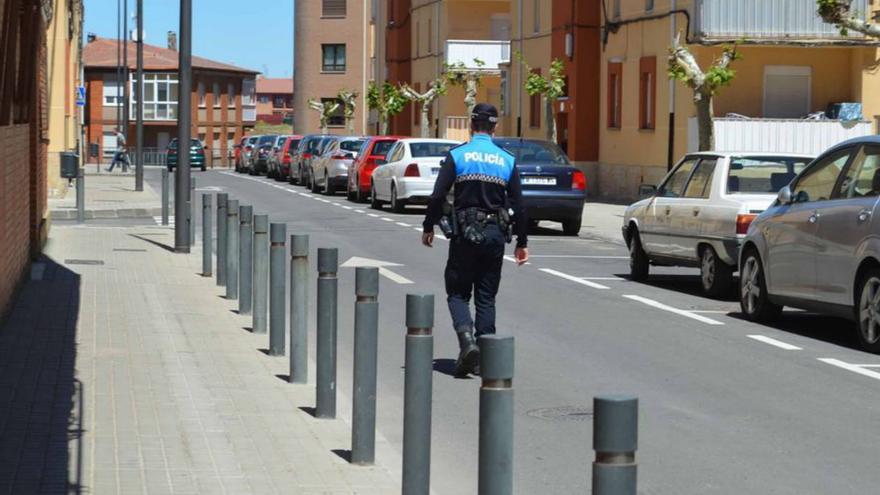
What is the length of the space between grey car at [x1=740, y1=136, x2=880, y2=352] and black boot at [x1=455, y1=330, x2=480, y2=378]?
3327 millimetres

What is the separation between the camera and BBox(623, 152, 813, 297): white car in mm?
17156

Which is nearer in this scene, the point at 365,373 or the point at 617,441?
the point at 617,441

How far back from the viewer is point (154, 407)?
9.52 m

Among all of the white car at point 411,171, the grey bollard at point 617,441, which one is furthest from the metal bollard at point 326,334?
the white car at point 411,171

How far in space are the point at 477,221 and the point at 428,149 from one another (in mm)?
24325

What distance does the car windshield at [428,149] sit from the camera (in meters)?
35.3

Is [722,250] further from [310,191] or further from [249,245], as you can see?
[310,191]

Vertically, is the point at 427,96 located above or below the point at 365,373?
above

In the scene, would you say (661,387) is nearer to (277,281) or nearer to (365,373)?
(277,281)

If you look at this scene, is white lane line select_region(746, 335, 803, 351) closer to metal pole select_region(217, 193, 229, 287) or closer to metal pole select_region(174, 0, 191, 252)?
metal pole select_region(217, 193, 229, 287)

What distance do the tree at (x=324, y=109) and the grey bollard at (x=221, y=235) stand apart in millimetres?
81032

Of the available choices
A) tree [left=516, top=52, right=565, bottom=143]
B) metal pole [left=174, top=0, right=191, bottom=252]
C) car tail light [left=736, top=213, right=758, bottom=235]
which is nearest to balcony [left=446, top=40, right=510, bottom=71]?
tree [left=516, top=52, right=565, bottom=143]

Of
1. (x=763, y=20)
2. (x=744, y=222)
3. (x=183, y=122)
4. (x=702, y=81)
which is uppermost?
(x=763, y=20)

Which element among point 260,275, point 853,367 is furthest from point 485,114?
point 853,367
